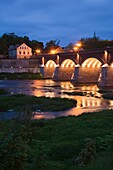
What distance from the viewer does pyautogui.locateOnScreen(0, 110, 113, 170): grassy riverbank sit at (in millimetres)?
5457

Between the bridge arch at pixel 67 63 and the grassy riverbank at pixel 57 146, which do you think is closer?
the grassy riverbank at pixel 57 146

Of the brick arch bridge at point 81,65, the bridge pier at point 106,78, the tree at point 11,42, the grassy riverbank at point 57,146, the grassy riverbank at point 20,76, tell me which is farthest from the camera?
the tree at point 11,42

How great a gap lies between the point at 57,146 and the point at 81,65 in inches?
2678

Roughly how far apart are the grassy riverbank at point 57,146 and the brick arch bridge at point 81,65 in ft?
167

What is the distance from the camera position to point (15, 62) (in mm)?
106000

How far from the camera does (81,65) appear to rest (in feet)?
261

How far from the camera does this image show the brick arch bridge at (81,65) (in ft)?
225

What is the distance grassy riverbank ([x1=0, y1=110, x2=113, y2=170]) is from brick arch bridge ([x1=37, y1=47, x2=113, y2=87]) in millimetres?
50788

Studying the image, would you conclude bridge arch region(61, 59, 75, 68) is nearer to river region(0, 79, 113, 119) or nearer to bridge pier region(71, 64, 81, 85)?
bridge pier region(71, 64, 81, 85)

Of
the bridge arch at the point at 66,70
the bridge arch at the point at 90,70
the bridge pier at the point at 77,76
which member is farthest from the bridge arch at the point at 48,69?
the bridge pier at the point at 77,76

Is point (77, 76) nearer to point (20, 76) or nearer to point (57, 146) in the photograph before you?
point (20, 76)

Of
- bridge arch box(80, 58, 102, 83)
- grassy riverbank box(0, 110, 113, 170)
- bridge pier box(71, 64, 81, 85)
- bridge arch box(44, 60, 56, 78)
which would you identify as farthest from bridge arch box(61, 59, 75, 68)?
grassy riverbank box(0, 110, 113, 170)

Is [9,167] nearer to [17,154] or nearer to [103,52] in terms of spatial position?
[17,154]

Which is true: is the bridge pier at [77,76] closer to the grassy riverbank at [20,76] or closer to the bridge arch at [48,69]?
the grassy riverbank at [20,76]
